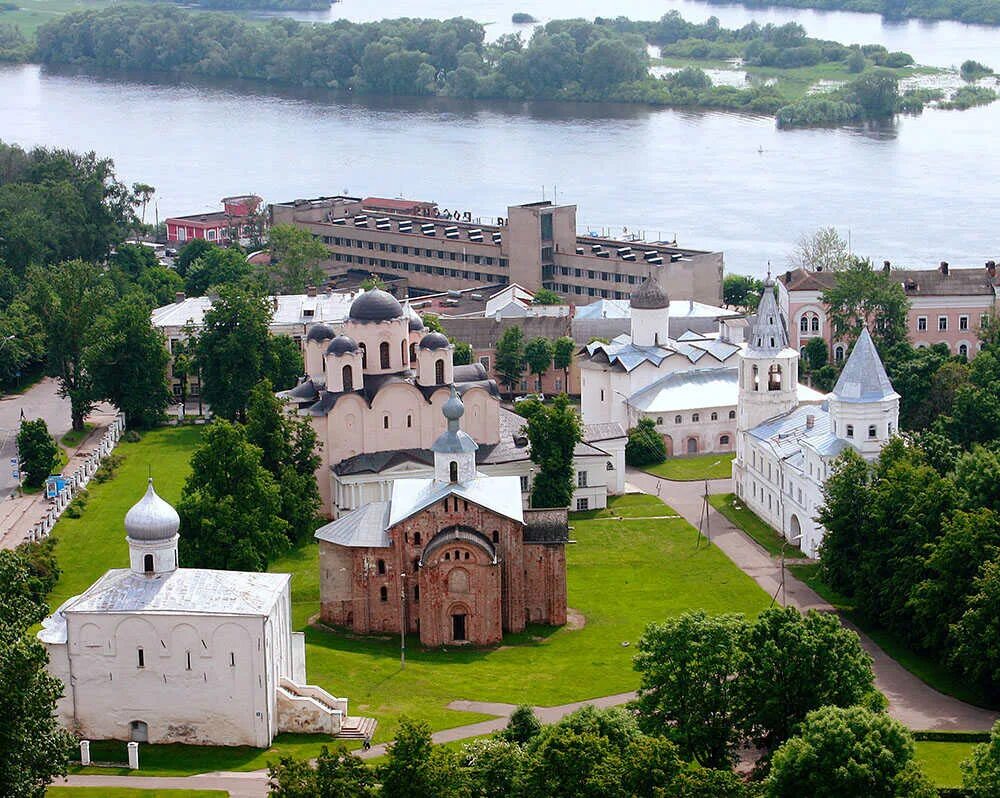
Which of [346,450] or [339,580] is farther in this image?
[346,450]

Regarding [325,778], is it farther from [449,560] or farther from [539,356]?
[539,356]

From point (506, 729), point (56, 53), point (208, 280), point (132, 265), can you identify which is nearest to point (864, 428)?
point (506, 729)

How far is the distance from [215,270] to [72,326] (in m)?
16.6

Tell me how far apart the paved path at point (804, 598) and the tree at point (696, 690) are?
4.64 meters

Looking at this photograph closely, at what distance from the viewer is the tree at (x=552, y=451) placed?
51906mm

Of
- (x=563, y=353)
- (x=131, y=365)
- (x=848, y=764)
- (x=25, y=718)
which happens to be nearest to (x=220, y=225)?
(x=563, y=353)

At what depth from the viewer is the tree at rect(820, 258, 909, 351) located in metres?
64.7

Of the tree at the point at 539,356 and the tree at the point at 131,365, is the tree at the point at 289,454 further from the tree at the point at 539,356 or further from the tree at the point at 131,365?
the tree at the point at 539,356

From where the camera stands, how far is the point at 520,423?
180 feet

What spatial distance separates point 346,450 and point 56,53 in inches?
4597

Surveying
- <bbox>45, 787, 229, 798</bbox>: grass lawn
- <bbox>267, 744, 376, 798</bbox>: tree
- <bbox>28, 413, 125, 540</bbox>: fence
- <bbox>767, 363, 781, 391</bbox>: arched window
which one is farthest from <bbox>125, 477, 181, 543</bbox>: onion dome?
<bbox>767, 363, 781, 391</bbox>: arched window

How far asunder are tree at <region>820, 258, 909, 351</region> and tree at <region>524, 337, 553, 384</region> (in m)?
8.76

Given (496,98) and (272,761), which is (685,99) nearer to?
(496,98)

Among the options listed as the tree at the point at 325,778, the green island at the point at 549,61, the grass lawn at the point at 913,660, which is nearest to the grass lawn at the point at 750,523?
the grass lawn at the point at 913,660
